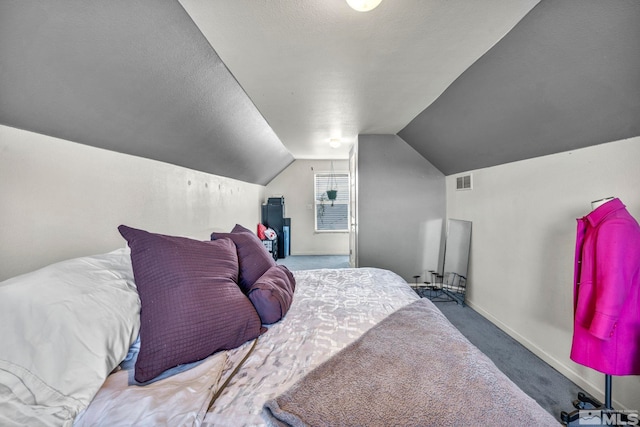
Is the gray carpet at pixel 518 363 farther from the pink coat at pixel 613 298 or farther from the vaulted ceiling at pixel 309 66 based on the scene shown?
the vaulted ceiling at pixel 309 66

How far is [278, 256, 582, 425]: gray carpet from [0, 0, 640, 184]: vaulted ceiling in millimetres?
1773

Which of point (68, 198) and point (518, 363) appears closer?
point (68, 198)

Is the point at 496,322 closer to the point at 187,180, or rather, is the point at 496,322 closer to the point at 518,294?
the point at 518,294

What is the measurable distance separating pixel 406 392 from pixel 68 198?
1864 mm

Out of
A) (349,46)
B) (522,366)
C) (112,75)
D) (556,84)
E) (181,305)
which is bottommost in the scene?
(522,366)

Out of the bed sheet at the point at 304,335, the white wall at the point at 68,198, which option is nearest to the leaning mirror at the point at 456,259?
the bed sheet at the point at 304,335

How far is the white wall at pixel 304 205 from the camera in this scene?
21.1 feet

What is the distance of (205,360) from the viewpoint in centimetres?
104

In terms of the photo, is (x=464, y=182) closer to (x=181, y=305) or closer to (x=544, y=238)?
(x=544, y=238)

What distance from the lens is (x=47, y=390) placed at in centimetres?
71

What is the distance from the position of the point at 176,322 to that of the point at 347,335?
2.54ft

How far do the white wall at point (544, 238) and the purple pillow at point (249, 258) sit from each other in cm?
221

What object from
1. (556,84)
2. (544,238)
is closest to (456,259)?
(544,238)

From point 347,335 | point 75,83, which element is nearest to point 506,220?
point 347,335
